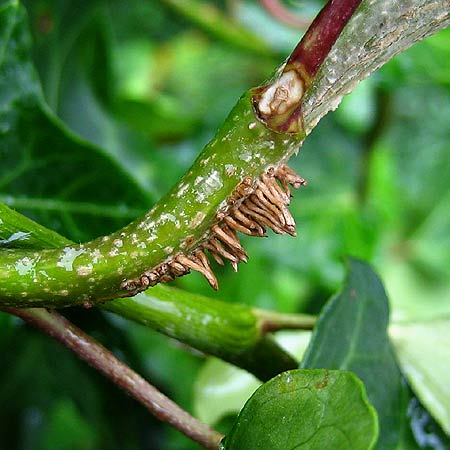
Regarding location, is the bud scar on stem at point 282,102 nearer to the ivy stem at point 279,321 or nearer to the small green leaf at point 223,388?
the ivy stem at point 279,321

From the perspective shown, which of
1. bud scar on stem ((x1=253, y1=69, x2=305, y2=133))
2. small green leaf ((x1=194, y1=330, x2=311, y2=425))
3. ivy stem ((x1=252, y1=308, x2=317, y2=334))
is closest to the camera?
bud scar on stem ((x1=253, y1=69, x2=305, y2=133))

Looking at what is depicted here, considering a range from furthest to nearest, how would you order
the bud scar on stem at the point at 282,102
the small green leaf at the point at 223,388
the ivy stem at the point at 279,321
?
the small green leaf at the point at 223,388, the ivy stem at the point at 279,321, the bud scar on stem at the point at 282,102

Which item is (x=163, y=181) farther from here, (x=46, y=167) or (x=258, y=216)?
(x=258, y=216)

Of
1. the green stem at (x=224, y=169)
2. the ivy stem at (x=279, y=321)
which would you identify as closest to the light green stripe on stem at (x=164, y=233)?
the green stem at (x=224, y=169)

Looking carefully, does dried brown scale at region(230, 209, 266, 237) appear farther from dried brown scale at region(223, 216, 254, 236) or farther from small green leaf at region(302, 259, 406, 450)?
small green leaf at region(302, 259, 406, 450)


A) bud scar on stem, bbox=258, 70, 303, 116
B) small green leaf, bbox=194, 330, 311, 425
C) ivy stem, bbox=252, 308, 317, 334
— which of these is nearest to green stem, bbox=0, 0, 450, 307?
bud scar on stem, bbox=258, 70, 303, 116

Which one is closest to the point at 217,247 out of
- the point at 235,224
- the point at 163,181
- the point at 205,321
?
the point at 235,224

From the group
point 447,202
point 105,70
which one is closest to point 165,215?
point 105,70
